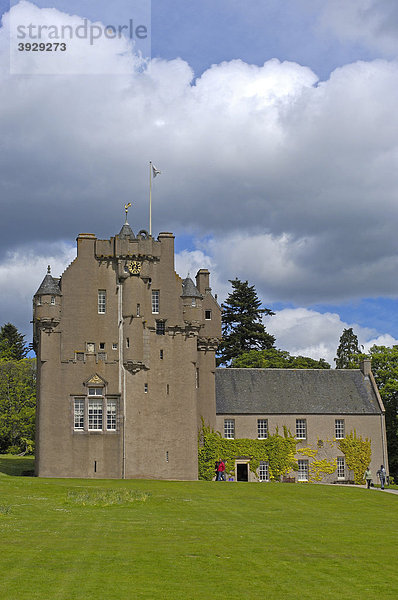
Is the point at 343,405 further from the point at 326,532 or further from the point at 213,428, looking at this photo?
the point at 326,532

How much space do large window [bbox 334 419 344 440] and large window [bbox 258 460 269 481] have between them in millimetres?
7539

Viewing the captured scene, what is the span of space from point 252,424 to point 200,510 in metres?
30.3

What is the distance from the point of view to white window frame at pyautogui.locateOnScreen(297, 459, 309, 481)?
65250 millimetres

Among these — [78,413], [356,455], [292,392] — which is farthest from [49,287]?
[356,455]

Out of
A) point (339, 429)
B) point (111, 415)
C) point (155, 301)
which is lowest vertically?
point (339, 429)

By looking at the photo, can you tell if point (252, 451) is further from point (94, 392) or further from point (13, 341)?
point (13, 341)

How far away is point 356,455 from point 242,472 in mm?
10895

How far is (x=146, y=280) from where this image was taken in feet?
199

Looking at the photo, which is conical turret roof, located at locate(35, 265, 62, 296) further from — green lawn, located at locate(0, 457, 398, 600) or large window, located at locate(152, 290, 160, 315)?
green lawn, located at locate(0, 457, 398, 600)

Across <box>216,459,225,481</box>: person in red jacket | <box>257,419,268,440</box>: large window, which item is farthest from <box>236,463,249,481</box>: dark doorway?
<box>216,459,225,481</box>: person in red jacket

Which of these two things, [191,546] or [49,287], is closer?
[191,546]

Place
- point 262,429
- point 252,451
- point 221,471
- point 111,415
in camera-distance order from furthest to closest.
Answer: point 262,429
point 252,451
point 111,415
point 221,471

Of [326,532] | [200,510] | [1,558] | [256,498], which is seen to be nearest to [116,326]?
[256,498]

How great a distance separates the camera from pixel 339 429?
67062 millimetres
